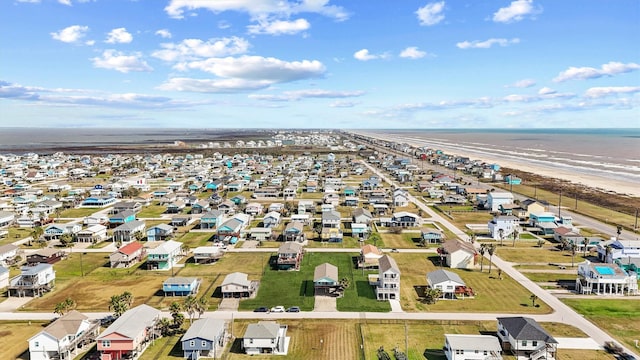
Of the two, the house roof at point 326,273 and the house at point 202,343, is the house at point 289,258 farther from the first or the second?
the house at point 202,343

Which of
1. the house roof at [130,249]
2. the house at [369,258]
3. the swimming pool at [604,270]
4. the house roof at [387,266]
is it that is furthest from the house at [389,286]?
the house roof at [130,249]

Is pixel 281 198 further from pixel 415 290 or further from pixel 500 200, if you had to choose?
pixel 415 290

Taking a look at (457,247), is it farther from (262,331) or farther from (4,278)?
(4,278)

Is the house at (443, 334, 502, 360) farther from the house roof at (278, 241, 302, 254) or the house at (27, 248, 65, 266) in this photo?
the house at (27, 248, 65, 266)

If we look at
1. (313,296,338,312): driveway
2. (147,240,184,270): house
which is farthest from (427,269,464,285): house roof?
(147,240,184,270): house

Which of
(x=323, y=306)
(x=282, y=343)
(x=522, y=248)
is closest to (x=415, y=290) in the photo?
(x=323, y=306)

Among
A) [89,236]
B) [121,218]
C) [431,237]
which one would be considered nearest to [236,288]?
[431,237]
